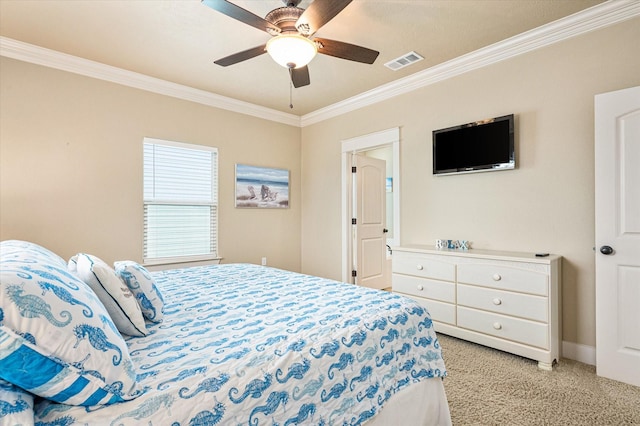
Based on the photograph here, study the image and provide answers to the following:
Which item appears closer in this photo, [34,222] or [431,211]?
[34,222]

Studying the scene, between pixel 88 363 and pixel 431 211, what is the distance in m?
3.32

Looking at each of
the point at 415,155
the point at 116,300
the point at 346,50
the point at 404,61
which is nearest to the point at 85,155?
the point at 116,300

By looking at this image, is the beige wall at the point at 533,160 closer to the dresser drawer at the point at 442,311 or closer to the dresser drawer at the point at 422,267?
the dresser drawer at the point at 422,267

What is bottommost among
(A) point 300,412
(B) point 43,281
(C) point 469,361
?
(C) point 469,361

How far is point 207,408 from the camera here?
3.09ft

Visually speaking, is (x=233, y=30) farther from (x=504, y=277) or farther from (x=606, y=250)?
(x=606, y=250)

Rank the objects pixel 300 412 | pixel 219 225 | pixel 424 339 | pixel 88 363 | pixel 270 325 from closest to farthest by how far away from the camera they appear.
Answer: pixel 88 363
pixel 300 412
pixel 270 325
pixel 424 339
pixel 219 225

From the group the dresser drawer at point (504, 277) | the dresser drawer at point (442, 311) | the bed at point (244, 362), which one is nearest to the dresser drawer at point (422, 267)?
the dresser drawer at point (504, 277)

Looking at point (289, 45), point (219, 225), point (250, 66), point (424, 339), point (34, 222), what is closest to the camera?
point (424, 339)

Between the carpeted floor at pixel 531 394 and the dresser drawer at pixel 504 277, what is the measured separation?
0.59 m

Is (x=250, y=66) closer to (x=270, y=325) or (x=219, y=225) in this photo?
(x=219, y=225)

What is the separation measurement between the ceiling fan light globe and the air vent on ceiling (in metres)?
1.40

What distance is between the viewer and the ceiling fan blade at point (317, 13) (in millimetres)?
1768

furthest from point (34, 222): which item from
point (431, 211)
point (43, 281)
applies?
point (431, 211)
